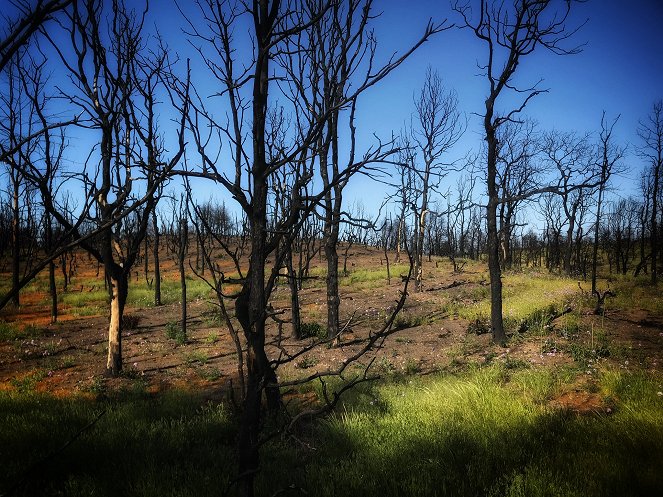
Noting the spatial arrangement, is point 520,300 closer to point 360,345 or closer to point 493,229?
point 493,229

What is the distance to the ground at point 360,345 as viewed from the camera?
7.59 metres

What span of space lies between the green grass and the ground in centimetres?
94

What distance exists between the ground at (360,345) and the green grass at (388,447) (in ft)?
3.09

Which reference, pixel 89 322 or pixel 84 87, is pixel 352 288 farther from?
pixel 84 87

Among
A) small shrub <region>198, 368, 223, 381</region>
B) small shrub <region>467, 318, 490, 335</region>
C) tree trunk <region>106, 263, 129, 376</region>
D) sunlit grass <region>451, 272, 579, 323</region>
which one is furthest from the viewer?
sunlit grass <region>451, 272, 579, 323</region>

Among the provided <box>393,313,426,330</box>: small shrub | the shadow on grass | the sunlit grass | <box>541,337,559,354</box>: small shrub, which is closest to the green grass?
the shadow on grass

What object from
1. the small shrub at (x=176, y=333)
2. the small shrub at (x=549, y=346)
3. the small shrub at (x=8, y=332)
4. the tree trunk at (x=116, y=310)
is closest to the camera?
the tree trunk at (x=116, y=310)

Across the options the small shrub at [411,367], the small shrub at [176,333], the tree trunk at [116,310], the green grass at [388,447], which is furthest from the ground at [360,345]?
the green grass at [388,447]

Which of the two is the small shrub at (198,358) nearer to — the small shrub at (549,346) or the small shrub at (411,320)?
the small shrub at (411,320)

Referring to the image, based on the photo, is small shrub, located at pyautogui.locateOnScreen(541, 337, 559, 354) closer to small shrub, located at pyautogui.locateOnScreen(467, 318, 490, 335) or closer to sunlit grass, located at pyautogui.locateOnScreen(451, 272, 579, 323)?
small shrub, located at pyautogui.locateOnScreen(467, 318, 490, 335)

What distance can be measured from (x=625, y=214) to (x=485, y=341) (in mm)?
60900

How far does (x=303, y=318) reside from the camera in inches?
587

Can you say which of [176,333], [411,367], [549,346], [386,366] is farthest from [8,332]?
[549,346]

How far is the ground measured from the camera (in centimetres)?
759
